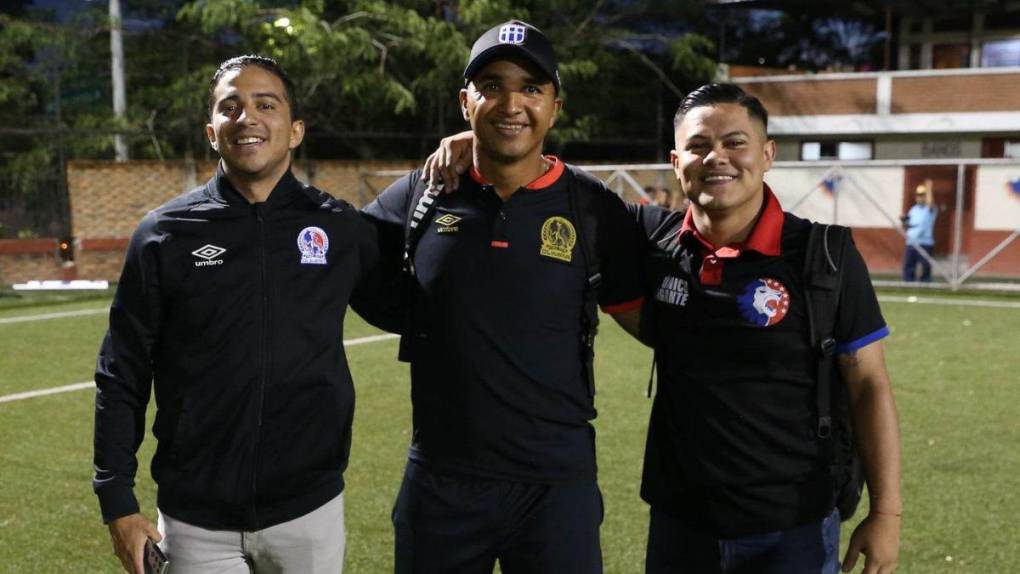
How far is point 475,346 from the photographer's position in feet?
9.22

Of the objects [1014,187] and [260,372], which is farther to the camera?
[1014,187]

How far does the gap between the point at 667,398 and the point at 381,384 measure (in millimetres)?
6080

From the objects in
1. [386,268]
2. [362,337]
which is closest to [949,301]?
[362,337]

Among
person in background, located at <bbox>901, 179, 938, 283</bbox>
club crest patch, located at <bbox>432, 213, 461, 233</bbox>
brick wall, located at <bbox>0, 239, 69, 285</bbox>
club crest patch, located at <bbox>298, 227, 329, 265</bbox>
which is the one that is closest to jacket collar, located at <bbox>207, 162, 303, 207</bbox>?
club crest patch, located at <bbox>298, 227, 329, 265</bbox>

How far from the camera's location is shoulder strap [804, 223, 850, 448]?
102 inches

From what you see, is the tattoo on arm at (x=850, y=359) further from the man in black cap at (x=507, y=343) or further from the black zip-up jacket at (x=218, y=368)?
the black zip-up jacket at (x=218, y=368)

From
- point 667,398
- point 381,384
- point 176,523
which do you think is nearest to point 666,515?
point 667,398

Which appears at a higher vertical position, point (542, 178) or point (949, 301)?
point (542, 178)

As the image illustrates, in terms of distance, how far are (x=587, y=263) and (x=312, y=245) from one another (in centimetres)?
76

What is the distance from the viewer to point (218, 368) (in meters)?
2.69

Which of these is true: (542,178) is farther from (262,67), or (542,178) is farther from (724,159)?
(262,67)

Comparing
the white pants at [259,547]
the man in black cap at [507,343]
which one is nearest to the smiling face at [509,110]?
the man in black cap at [507,343]

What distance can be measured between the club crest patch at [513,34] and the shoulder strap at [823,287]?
947 millimetres

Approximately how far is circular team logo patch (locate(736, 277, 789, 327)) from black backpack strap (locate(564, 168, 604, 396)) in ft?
1.49
